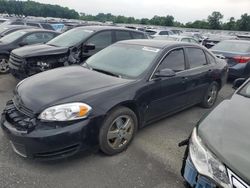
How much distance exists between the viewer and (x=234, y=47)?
8.54 m

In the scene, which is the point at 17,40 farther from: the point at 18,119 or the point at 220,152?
the point at 220,152

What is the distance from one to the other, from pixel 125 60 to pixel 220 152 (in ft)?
8.17

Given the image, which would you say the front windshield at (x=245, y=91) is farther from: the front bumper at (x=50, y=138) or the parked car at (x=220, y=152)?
the front bumper at (x=50, y=138)

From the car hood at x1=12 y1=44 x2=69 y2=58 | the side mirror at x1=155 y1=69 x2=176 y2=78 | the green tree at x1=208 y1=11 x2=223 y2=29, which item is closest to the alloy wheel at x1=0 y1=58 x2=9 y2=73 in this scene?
the car hood at x1=12 y1=44 x2=69 y2=58

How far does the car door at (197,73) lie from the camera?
4.75m

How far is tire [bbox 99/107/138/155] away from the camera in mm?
3258

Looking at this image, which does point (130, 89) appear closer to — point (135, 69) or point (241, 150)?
point (135, 69)

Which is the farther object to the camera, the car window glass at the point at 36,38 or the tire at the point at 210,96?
the car window glass at the point at 36,38

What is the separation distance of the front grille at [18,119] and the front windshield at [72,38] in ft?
11.7

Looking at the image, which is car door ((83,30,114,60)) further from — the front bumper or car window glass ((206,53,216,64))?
the front bumper

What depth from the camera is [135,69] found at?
3.92 m

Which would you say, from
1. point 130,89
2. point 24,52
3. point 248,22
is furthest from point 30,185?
point 248,22

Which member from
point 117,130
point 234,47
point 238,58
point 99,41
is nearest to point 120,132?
point 117,130

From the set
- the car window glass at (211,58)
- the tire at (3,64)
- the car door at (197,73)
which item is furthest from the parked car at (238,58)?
the tire at (3,64)
